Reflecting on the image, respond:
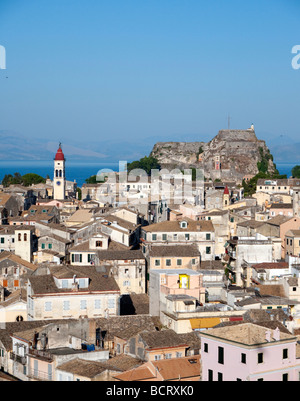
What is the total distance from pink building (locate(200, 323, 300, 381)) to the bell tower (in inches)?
1910

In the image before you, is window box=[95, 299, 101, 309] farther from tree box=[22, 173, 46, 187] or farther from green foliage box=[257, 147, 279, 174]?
green foliage box=[257, 147, 279, 174]

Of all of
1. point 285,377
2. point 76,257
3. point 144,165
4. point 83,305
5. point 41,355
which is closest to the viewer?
point 285,377

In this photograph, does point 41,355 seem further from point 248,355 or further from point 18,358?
point 248,355

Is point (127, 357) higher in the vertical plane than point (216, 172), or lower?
lower

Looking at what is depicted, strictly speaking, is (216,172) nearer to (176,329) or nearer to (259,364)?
(176,329)

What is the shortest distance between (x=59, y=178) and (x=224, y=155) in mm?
41917

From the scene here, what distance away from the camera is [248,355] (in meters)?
16.3

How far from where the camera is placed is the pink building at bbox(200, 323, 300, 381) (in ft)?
53.6

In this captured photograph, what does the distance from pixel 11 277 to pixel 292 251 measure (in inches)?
534

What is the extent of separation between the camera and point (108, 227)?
3662 cm

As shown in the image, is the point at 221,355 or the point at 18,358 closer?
the point at 221,355

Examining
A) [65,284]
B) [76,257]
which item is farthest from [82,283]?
[76,257]
